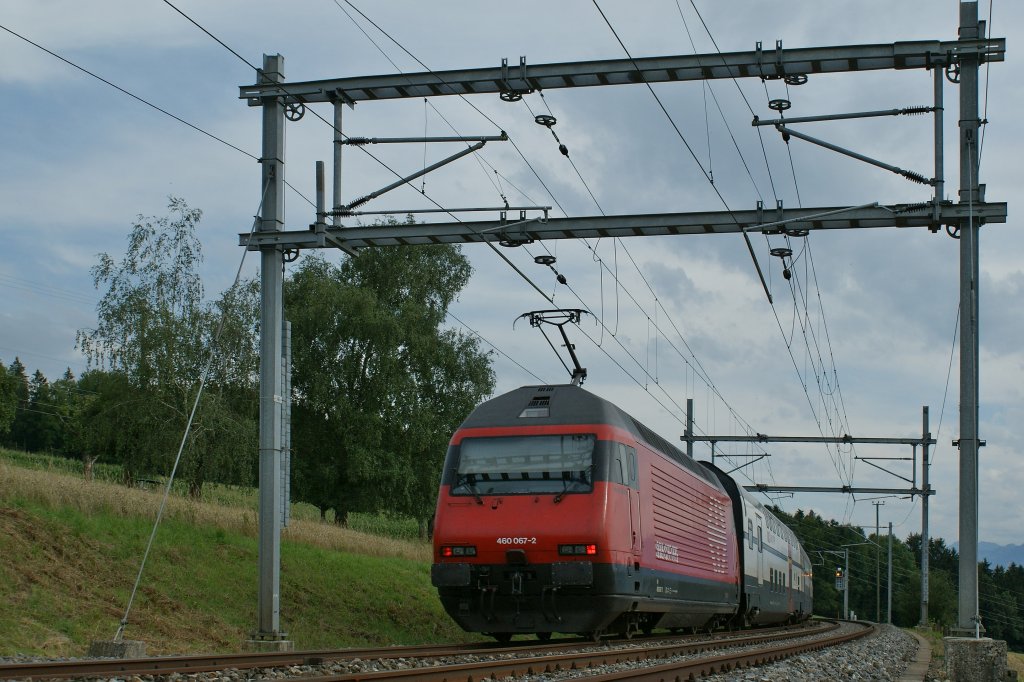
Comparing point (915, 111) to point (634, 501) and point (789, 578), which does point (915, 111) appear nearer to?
point (634, 501)

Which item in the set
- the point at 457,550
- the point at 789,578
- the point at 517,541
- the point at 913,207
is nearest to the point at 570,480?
the point at 517,541

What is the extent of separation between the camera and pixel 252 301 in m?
39.3

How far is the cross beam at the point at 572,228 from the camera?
17.0 metres

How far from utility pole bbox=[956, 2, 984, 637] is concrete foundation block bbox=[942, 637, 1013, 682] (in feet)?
2.64

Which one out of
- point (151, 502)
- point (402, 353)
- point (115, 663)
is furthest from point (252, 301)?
point (115, 663)

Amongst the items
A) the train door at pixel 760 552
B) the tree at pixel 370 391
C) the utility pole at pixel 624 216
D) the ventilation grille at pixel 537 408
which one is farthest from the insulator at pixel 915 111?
the tree at pixel 370 391

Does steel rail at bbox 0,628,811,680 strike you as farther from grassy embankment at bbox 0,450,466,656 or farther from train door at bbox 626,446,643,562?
grassy embankment at bbox 0,450,466,656

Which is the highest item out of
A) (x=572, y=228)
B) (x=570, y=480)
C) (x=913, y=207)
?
(x=913, y=207)

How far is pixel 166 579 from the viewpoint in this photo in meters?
19.7

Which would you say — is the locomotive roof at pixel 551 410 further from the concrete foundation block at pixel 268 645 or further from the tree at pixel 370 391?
the tree at pixel 370 391

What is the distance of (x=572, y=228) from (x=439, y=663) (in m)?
7.08

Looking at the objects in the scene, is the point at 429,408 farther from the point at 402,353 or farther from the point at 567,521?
the point at 567,521

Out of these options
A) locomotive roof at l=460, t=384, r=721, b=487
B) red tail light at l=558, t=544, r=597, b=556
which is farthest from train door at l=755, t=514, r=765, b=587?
red tail light at l=558, t=544, r=597, b=556

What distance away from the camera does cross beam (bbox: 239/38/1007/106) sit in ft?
52.1
